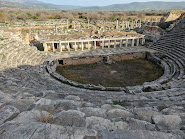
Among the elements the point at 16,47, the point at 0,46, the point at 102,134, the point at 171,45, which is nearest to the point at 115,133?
the point at 102,134

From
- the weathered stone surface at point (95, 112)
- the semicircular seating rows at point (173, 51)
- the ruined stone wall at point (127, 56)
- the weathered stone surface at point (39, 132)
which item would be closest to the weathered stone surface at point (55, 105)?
the weathered stone surface at point (95, 112)

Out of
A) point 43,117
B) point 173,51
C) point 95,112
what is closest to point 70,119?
point 43,117

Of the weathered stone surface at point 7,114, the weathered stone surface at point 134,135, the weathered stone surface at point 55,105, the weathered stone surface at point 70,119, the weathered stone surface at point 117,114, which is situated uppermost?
the weathered stone surface at point 7,114

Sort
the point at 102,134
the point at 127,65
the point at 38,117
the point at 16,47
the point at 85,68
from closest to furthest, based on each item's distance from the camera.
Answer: the point at 102,134, the point at 38,117, the point at 16,47, the point at 85,68, the point at 127,65

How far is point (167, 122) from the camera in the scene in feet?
11.3

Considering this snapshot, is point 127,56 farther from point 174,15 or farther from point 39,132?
point 174,15

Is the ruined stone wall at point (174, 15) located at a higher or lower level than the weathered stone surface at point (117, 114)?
higher

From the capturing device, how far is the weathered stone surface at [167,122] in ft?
10.7

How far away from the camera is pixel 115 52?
23.0m

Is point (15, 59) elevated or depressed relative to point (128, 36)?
depressed

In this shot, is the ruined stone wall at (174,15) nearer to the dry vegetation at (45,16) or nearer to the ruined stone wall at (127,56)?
the ruined stone wall at (127,56)

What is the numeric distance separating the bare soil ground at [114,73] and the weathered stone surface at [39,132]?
38.3 feet

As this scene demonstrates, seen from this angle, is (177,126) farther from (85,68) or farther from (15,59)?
(85,68)

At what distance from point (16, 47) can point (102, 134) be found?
1762 centimetres
